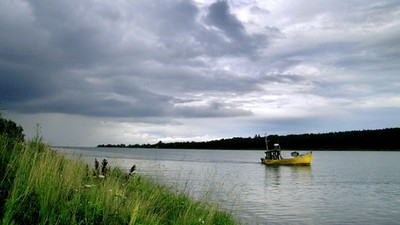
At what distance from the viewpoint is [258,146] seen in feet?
582

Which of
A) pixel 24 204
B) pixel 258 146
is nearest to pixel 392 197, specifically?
pixel 24 204

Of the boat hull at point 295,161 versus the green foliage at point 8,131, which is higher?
the green foliage at point 8,131

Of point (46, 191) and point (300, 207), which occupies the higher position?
point (46, 191)

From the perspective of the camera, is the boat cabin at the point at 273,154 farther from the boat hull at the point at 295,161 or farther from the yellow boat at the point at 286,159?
the boat hull at the point at 295,161

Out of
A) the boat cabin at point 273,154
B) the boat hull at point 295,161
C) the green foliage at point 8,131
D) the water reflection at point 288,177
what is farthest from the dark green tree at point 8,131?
the boat cabin at point 273,154

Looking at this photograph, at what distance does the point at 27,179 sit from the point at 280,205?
1772cm

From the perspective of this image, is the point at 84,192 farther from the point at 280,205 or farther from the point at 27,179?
the point at 280,205

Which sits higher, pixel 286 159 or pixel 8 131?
pixel 8 131

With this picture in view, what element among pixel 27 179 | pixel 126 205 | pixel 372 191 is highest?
pixel 27 179

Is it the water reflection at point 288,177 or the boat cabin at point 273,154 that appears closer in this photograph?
the water reflection at point 288,177

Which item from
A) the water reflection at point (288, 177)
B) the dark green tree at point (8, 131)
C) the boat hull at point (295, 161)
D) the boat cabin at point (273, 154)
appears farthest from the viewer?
the boat cabin at point (273, 154)

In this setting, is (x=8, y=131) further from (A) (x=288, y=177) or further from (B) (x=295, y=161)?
(B) (x=295, y=161)

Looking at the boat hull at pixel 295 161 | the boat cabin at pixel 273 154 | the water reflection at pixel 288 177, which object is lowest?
the water reflection at pixel 288 177

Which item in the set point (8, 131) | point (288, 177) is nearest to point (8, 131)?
point (8, 131)
